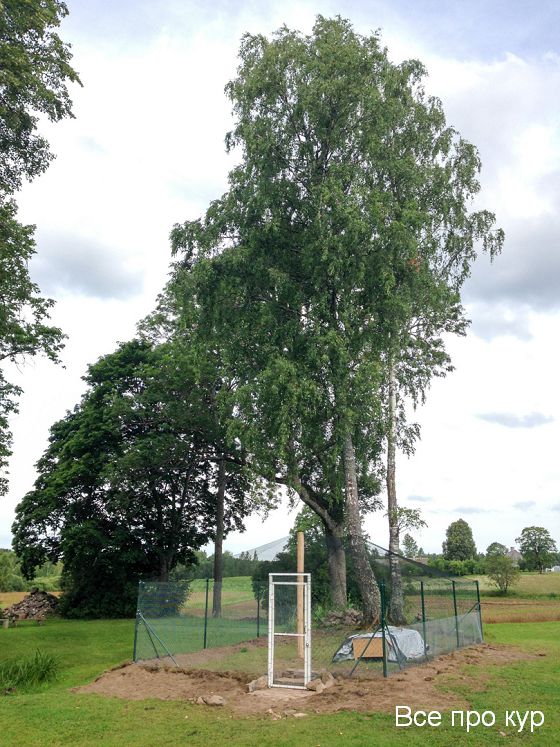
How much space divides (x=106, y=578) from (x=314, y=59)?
2895cm

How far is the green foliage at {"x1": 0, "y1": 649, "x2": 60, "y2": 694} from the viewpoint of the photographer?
53.6 ft

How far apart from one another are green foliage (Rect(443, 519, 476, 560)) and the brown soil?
8658 centimetres

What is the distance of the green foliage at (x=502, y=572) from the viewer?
52.2 m

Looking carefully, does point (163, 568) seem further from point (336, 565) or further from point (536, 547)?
point (536, 547)

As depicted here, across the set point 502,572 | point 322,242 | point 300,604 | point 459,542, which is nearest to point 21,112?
point 322,242

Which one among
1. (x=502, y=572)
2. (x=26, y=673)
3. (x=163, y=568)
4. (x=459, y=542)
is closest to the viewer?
(x=26, y=673)

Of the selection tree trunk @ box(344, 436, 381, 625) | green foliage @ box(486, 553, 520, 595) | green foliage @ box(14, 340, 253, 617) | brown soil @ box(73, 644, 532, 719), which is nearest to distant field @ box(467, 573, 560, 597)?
green foliage @ box(486, 553, 520, 595)

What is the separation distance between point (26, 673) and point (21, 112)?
55.9ft

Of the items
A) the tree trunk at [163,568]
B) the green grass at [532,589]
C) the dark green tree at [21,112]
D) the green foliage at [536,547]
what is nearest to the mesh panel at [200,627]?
the dark green tree at [21,112]

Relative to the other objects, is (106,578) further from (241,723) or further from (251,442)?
(241,723)

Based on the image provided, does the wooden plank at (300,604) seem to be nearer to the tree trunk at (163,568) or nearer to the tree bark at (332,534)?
the tree bark at (332,534)

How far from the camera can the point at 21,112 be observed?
850 inches

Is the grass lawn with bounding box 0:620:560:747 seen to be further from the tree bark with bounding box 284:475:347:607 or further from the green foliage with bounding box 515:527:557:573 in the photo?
the green foliage with bounding box 515:527:557:573

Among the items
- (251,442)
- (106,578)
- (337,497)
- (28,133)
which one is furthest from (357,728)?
(106,578)
